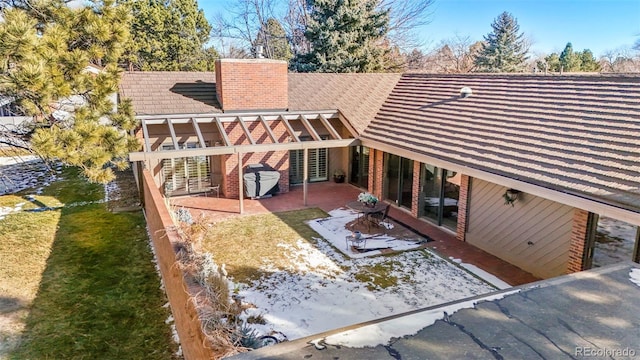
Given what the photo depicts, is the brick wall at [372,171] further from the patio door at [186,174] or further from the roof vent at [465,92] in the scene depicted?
the patio door at [186,174]

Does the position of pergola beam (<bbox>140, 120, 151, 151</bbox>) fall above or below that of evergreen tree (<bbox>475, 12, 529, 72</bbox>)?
below

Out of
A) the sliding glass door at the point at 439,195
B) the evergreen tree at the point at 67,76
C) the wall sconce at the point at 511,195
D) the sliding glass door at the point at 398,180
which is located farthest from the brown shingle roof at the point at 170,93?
the wall sconce at the point at 511,195

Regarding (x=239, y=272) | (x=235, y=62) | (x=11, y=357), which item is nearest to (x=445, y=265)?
(x=239, y=272)

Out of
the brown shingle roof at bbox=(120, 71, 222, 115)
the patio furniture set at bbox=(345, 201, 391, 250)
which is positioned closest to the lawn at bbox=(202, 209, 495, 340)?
the patio furniture set at bbox=(345, 201, 391, 250)

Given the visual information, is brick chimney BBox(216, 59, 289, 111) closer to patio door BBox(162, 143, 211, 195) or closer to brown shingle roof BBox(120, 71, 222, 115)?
brown shingle roof BBox(120, 71, 222, 115)

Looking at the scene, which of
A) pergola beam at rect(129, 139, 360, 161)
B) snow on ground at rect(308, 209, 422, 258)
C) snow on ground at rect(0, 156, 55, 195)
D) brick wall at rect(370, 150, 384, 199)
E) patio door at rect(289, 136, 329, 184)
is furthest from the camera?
patio door at rect(289, 136, 329, 184)

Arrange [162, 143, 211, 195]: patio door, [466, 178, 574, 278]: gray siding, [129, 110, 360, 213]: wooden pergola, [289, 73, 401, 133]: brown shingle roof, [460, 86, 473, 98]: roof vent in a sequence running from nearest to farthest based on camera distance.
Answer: [466, 178, 574, 278]: gray siding, [129, 110, 360, 213]: wooden pergola, [460, 86, 473, 98]: roof vent, [162, 143, 211, 195]: patio door, [289, 73, 401, 133]: brown shingle roof

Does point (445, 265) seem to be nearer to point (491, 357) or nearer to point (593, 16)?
point (491, 357)
